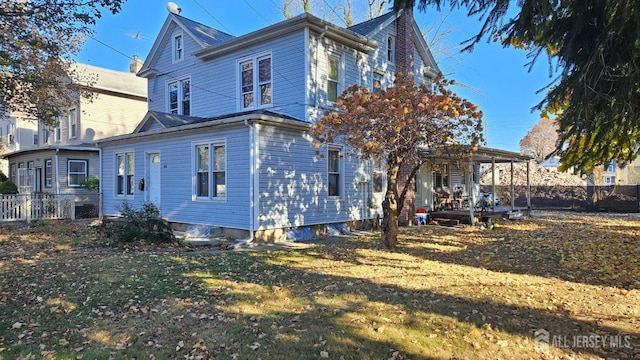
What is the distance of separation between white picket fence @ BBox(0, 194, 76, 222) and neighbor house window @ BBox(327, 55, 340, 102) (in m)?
11.9

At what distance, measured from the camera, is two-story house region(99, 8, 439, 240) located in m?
11.1

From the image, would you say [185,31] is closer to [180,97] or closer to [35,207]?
[180,97]

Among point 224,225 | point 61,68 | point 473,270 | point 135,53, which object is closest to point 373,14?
point 135,53

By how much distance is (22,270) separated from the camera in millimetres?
7172

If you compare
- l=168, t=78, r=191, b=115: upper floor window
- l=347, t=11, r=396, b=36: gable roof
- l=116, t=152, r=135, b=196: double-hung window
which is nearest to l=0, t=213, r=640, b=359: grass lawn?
l=116, t=152, r=135, b=196: double-hung window

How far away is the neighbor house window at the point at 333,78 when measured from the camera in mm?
13478

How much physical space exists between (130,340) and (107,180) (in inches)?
538

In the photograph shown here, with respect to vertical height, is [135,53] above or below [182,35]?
above

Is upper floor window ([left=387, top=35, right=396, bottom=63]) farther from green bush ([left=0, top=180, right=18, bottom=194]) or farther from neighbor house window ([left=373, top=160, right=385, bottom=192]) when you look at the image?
green bush ([left=0, top=180, right=18, bottom=194])

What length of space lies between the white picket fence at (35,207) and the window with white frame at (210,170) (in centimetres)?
790

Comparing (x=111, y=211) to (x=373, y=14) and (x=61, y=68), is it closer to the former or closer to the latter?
(x=61, y=68)

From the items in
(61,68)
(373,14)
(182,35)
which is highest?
(373,14)

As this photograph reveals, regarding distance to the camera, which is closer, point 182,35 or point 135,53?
point 182,35

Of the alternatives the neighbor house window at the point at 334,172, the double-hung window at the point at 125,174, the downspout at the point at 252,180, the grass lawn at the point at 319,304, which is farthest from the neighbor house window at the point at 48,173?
the neighbor house window at the point at 334,172
